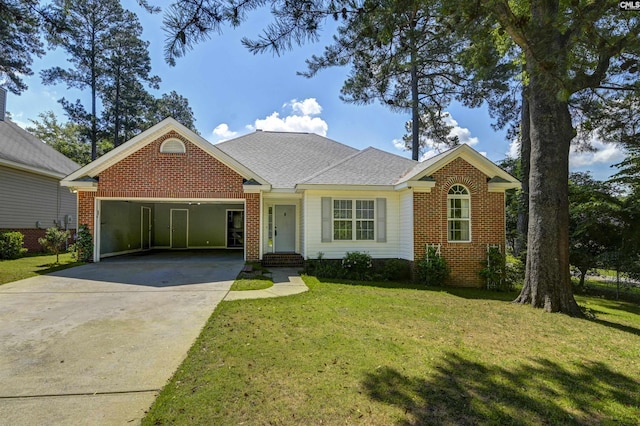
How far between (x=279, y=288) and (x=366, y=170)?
237 inches

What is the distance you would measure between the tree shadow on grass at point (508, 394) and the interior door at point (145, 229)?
15744mm

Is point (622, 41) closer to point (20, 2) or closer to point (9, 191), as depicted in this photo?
point (20, 2)

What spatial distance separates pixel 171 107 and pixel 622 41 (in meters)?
41.7

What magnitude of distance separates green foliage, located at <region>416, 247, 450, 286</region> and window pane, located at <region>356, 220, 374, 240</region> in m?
1.98

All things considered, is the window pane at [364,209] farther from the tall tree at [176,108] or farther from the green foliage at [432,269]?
the tall tree at [176,108]

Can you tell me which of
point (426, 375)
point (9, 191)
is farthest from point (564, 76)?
point (9, 191)

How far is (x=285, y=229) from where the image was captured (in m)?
13.7

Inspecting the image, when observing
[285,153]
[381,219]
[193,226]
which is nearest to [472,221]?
[381,219]

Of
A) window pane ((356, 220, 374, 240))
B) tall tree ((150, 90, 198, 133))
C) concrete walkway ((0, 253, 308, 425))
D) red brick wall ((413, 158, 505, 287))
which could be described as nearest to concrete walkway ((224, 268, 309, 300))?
concrete walkway ((0, 253, 308, 425))

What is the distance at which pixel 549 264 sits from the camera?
7395mm

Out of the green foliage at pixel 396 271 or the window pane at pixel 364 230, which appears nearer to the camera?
the green foliage at pixel 396 271

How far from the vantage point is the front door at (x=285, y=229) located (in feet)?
44.6

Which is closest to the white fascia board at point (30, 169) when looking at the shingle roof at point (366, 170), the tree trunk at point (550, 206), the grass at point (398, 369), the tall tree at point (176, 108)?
the shingle roof at point (366, 170)

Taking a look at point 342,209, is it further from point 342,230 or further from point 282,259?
point 282,259
